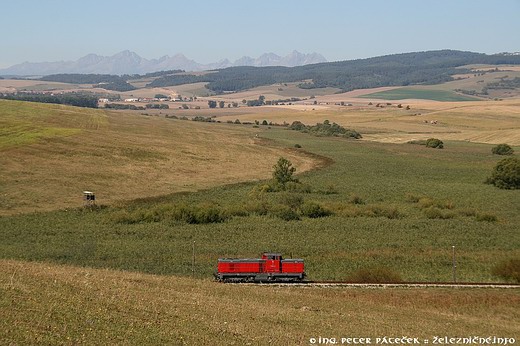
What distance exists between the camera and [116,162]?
8475cm

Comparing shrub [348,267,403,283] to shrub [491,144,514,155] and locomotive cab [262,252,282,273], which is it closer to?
locomotive cab [262,252,282,273]

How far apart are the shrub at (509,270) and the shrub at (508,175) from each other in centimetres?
4228

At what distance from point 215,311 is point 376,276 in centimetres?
1495

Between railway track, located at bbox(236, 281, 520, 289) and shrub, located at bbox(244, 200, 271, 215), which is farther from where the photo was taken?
shrub, located at bbox(244, 200, 271, 215)

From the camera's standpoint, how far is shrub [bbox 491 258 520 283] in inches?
Answer: 1487

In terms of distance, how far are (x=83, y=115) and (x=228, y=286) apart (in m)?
114

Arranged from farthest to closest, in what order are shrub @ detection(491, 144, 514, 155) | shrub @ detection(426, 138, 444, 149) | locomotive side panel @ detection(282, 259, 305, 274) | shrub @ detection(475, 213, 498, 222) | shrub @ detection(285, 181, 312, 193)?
shrub @ detection(426, 138, 444, 149)
shrub @ detection(491, 144, 514, 155)
shrub @ detection(285, 181, 312, 193)
shrub @ detection(475, 213, 498, 222)
locomotive side panel @ detection(282, 259, 305, 274)

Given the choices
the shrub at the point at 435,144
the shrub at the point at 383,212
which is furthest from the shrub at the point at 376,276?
the shrub at the point at 435,144

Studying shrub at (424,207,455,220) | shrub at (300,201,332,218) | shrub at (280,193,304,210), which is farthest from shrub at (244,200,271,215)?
shrub at (424,207,455,220)

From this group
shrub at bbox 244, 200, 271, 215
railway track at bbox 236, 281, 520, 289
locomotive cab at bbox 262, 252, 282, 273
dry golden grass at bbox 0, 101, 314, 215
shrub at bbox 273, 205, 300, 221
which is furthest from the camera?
dry golden grass at bbox 0, 101, 314, 215

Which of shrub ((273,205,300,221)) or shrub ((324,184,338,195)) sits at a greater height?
shrub ((273,205,300,221))

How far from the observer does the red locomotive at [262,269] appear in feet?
117

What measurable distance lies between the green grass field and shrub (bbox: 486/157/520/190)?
152 centimetres

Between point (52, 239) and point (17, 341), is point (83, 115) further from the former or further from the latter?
point (17, 341)
